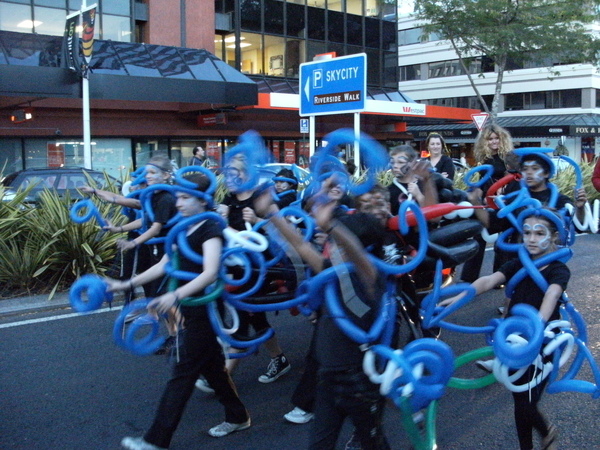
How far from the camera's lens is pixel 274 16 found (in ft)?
91.8

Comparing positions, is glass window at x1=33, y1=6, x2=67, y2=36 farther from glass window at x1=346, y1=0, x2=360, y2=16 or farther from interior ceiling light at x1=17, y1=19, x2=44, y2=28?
glass window at x1=346, y1=0, x2=360, y2=16

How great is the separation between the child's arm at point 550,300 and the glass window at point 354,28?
94.4ft

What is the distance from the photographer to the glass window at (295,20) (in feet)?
93.5

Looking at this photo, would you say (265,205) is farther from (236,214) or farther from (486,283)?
(236,214)

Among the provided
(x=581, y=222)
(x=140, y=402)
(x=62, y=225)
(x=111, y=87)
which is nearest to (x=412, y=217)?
(x=581, y=222)

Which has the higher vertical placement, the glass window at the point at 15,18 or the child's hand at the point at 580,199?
the glass window at the point at 15,18

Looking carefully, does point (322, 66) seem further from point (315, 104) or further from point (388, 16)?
point (388, 16)

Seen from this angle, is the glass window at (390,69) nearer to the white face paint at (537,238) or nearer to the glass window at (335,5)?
the glass window at (335,5)

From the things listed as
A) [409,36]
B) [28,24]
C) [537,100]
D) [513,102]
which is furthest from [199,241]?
[409,36]

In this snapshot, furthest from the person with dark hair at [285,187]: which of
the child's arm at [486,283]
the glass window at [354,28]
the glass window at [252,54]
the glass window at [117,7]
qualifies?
the glass window at [354,28]

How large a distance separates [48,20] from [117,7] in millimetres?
2437

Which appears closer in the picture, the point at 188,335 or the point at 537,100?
the point at 188,335

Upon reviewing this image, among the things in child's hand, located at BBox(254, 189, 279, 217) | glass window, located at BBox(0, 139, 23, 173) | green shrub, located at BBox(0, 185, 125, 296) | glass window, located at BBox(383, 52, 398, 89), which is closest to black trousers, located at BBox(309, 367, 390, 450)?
child's hand, located at BBox(254, 189, 279, 217)

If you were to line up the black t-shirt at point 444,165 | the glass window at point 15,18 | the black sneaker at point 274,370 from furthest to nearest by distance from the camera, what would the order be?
the glass window at point 15,18, the black t-shirt at point 444,165, the black sneaker at point 274,370
